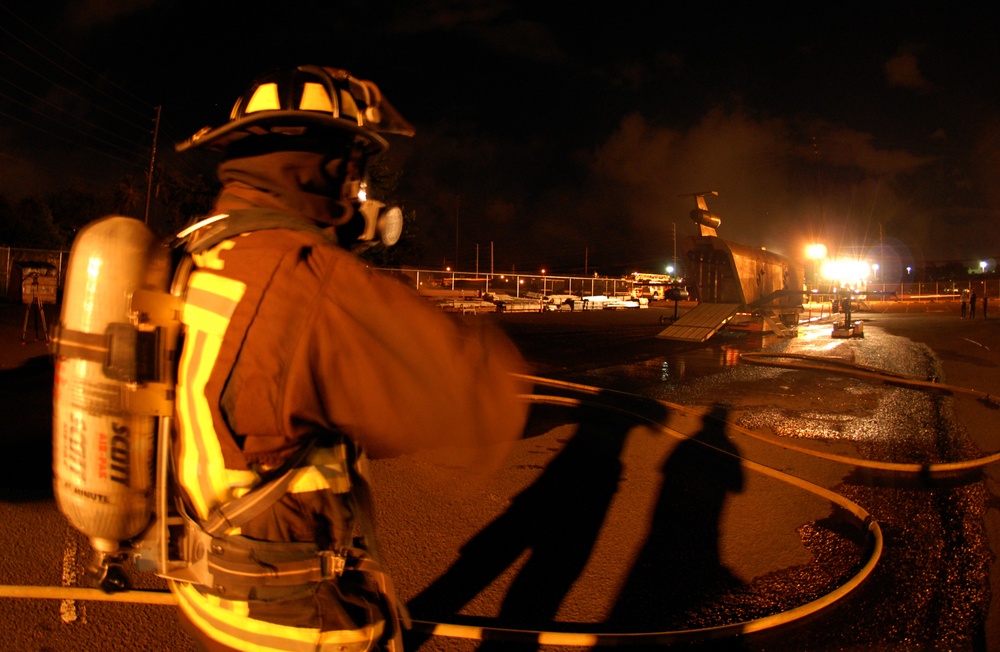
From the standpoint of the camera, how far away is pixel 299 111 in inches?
54.2

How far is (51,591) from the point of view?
2826 millimetres

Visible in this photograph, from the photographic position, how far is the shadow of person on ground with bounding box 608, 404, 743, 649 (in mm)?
3061

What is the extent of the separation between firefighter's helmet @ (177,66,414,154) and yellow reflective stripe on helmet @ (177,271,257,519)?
38 cm

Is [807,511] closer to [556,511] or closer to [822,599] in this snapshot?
[822,599]

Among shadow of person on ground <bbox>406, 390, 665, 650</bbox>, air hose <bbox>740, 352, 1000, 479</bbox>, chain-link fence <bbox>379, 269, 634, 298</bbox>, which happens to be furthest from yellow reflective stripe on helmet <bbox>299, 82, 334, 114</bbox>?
chain-link fence <bbox>379, 269, 634, 298</bbox>

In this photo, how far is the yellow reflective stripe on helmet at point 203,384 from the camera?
1263 mm

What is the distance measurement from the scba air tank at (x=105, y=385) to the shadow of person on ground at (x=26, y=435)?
392 cm

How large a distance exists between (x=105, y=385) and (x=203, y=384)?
0.25 metres

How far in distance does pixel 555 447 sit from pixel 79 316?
5165 mm

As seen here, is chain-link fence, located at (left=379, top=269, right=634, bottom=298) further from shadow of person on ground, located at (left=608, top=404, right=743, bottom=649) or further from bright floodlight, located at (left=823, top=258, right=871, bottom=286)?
shadow of person on ground, located at (left=608, top=404, right=743, bottom=649)

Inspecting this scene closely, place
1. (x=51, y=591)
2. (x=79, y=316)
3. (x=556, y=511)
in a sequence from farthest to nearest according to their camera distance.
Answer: (x=556, y=511), (x=51, y=591), (x=79, y=316)

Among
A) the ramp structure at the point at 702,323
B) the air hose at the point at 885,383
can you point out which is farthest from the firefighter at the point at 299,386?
the ramp structure at the point at 702,323

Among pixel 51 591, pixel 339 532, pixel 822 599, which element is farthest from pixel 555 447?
pixel 339 532

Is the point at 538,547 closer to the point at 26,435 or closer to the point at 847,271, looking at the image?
the point at 26,435
